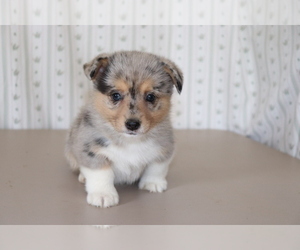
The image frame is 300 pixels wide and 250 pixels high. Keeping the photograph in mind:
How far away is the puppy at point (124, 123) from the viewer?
1639 millimetres

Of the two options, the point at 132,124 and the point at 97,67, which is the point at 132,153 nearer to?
the point at 132,124

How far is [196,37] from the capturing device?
134 inches

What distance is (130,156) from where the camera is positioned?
1763 mm

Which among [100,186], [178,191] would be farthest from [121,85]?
[178,191]

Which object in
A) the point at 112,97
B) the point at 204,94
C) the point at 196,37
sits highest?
the point at 196,37

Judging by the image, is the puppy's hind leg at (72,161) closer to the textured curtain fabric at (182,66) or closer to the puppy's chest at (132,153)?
the puppy's chest at (132,153)

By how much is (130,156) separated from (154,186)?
203mm

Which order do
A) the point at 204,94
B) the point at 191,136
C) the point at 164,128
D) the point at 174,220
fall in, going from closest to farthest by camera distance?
the point at 174,220 < the point at 164,128 < the point at 191,136 < the point at 204,94

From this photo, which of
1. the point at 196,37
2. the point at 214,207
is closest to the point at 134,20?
the point at 196,37

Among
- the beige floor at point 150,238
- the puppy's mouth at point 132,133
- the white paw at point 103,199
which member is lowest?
the beige floor at point 150,238

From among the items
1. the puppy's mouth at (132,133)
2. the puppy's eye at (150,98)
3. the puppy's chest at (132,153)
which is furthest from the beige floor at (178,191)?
the puppy's eye at (150,98)

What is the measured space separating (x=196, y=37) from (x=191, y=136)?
802mm

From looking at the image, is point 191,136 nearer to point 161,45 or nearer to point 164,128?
point 161,45

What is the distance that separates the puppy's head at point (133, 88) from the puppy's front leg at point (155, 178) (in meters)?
0.22
